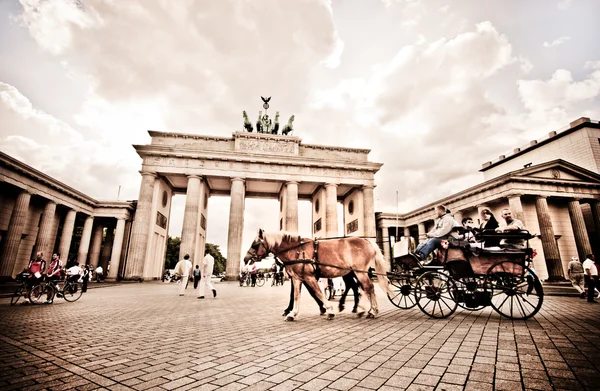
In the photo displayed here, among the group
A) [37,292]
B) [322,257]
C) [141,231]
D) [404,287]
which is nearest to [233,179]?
[141,231]

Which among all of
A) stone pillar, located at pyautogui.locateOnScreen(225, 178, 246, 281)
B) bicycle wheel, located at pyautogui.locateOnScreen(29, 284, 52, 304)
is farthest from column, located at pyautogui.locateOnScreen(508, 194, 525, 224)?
bicycle wheel, located at pyautogui.locateOnScreen(29, 284, 52, 304)

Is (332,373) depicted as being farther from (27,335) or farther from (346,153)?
(346,153)

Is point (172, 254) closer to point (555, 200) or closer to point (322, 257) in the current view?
point (322, 257)

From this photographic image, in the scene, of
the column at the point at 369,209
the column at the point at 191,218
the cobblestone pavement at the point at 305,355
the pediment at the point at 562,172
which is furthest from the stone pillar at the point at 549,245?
the column at the point at 191,218

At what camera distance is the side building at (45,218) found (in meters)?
21.3

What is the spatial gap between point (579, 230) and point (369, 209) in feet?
64.5

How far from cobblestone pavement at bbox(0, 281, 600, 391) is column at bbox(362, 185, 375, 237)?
2756 centimetres

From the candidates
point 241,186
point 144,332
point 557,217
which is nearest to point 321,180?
point 241,186

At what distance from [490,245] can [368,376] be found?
529cm

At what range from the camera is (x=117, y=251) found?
3181 cm

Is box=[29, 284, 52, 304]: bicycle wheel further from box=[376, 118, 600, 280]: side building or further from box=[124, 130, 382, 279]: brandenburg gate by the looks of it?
box=[376, 118, 600, 280]: side building

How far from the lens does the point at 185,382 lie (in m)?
2.57

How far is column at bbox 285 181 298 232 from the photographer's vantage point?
102 feet

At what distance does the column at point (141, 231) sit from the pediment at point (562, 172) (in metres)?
38.6
